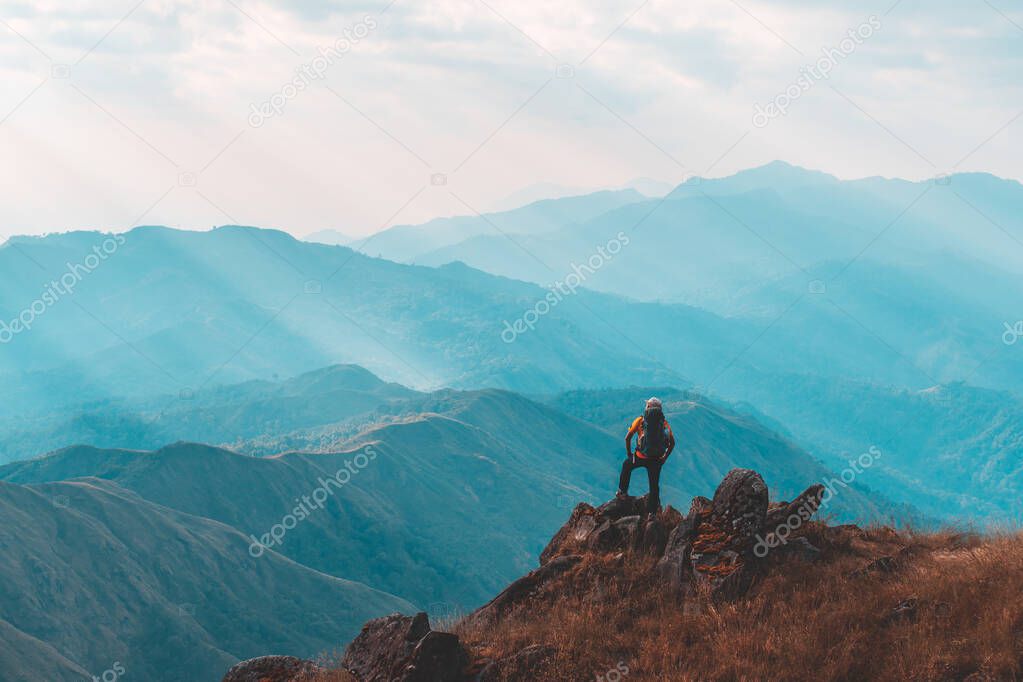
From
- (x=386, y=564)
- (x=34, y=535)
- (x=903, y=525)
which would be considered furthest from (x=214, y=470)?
(x=903, y=525)

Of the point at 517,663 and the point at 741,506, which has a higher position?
the point at 741,506

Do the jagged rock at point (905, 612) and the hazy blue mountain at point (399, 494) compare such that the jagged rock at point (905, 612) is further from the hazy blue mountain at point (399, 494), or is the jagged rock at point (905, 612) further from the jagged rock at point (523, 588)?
the hazy blue mountain at point (399, 494)

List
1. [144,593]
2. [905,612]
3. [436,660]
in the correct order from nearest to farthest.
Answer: [905,612], [436,660], [144,593]

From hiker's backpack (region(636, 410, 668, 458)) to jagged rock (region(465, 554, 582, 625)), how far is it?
2.56 m

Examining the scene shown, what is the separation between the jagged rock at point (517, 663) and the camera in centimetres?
1122

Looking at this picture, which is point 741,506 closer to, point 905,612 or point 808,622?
point 808,622

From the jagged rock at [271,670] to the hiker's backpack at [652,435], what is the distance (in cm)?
706

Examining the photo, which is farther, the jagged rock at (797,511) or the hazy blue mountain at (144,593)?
the hazy blue mountain at (144,593)

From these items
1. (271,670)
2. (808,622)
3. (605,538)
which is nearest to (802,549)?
(808,622)

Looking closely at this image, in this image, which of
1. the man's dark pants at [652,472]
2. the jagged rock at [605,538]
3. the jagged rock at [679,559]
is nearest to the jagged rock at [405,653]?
the jagged rock at [679,559]

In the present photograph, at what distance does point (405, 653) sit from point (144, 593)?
66.3 m

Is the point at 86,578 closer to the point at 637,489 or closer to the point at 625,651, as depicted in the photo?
the point at 625,651

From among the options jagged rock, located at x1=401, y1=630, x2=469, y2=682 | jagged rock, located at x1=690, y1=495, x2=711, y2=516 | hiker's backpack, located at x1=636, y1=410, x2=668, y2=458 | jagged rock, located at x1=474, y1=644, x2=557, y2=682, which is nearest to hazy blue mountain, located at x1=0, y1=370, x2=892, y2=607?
hiker's backpack, located at x1=636, y1=410, x2=668, y2=458

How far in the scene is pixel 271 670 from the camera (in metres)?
13.2
